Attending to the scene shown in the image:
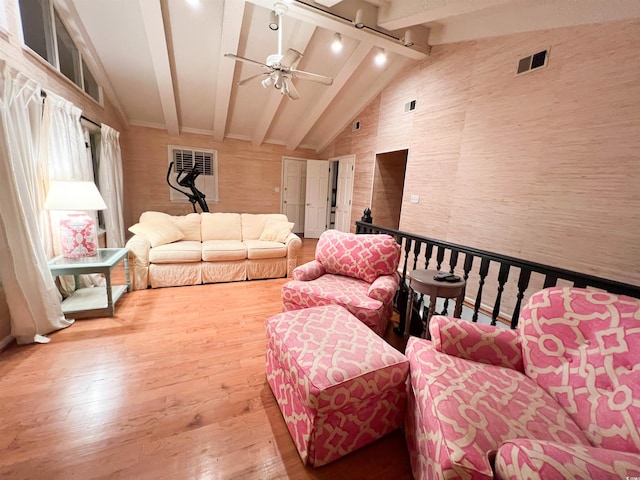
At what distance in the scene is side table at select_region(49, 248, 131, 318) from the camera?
216 cm

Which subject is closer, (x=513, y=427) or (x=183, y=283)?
(x=513, y=427)

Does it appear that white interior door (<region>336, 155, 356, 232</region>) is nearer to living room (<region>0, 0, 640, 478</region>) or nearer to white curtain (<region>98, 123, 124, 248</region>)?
living room (<region>0, 0, 640, 478</region>)

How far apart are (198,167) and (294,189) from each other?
7.71 ft

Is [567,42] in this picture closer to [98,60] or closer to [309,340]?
[309,340]

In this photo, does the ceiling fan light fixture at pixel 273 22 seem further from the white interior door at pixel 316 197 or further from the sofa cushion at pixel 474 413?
the sofa cushion at pixel 474 413

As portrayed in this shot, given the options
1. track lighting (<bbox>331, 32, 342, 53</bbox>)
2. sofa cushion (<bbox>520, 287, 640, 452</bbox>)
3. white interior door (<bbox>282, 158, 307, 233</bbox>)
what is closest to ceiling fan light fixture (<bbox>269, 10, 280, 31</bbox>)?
track lighting (<bbox>331, 32, 342, 53</bbox>)

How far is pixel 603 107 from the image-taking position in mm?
2133

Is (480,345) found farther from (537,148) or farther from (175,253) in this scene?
(175,253)

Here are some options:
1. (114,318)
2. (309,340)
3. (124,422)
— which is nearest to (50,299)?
(114,318)

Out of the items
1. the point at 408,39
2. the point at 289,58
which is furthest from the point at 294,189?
the point at 289,58

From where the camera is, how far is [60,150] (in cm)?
244

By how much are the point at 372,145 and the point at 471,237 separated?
2.68 metres

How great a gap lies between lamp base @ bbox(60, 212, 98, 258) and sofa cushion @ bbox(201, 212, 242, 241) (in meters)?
1.34

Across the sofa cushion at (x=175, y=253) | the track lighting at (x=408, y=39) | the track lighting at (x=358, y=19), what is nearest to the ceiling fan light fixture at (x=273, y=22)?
the track lighting at (x=358, y=19)
